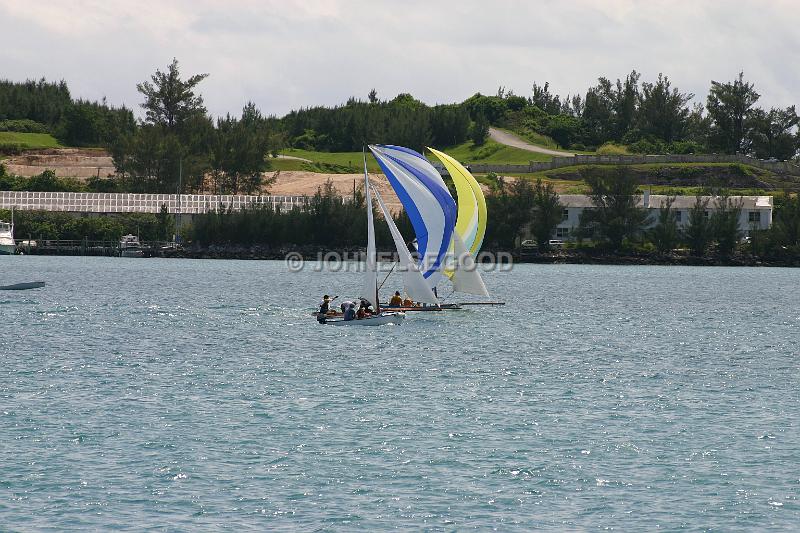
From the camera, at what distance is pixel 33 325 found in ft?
216

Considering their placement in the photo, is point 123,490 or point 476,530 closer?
point 476,530

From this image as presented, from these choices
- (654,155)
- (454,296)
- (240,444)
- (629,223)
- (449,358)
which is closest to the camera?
(240,444)

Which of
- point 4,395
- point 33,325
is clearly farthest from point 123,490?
point 33,325

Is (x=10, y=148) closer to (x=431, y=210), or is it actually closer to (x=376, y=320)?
(x=431, y=210)

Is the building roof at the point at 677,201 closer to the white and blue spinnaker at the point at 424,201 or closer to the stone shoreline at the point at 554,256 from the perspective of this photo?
the stone shoreline at the point at 554,256

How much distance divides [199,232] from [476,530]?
13389 centimetres

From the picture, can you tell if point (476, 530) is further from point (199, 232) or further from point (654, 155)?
point (654, 155)

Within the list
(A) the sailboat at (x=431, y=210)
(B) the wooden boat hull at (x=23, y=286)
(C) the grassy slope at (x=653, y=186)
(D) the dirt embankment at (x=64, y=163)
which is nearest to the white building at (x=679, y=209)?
(C) the grassy slope at (x=653, y=186)

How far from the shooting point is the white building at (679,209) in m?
160

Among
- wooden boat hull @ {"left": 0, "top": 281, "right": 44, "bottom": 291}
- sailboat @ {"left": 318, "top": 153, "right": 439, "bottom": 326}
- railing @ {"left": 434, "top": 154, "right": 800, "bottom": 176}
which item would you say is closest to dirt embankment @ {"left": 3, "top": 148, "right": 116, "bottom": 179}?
railing @ {"left": 434, "top": 154, "right": 800, "bottom": 176}

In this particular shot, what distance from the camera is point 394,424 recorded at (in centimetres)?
3709

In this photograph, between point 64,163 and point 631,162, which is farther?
point 631,162

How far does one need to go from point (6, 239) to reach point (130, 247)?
14887mm

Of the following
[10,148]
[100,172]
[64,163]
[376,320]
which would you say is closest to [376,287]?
[376,320]
